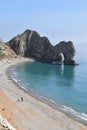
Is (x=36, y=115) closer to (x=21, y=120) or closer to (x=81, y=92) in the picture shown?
(x=21, y=120)

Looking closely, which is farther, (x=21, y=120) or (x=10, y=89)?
(x=10, y=89)

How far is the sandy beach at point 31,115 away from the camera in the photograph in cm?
6324

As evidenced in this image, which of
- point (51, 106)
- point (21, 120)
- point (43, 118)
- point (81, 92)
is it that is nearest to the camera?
point (21, 120)

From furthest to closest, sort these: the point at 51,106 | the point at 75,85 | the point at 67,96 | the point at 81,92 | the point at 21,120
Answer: the point at 75,85 → the point at 81,92 → the point at 67,96 → the point at 51,106 → the point at 21,120

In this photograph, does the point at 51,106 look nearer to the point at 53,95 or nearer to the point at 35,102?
the point at 35,102

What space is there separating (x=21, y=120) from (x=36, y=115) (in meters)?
7.39

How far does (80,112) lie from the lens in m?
79.0

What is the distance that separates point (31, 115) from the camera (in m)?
71.4

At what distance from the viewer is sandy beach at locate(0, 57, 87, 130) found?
207 feet

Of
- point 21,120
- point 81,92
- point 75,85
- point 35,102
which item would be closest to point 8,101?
point 35,102

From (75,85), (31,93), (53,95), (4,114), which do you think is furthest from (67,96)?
(4,114)

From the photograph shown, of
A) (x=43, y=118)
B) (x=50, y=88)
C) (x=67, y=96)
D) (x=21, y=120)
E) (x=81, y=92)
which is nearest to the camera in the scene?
(x=21, y=120)

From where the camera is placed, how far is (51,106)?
3314 inches

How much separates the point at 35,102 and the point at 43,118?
59.4ft
